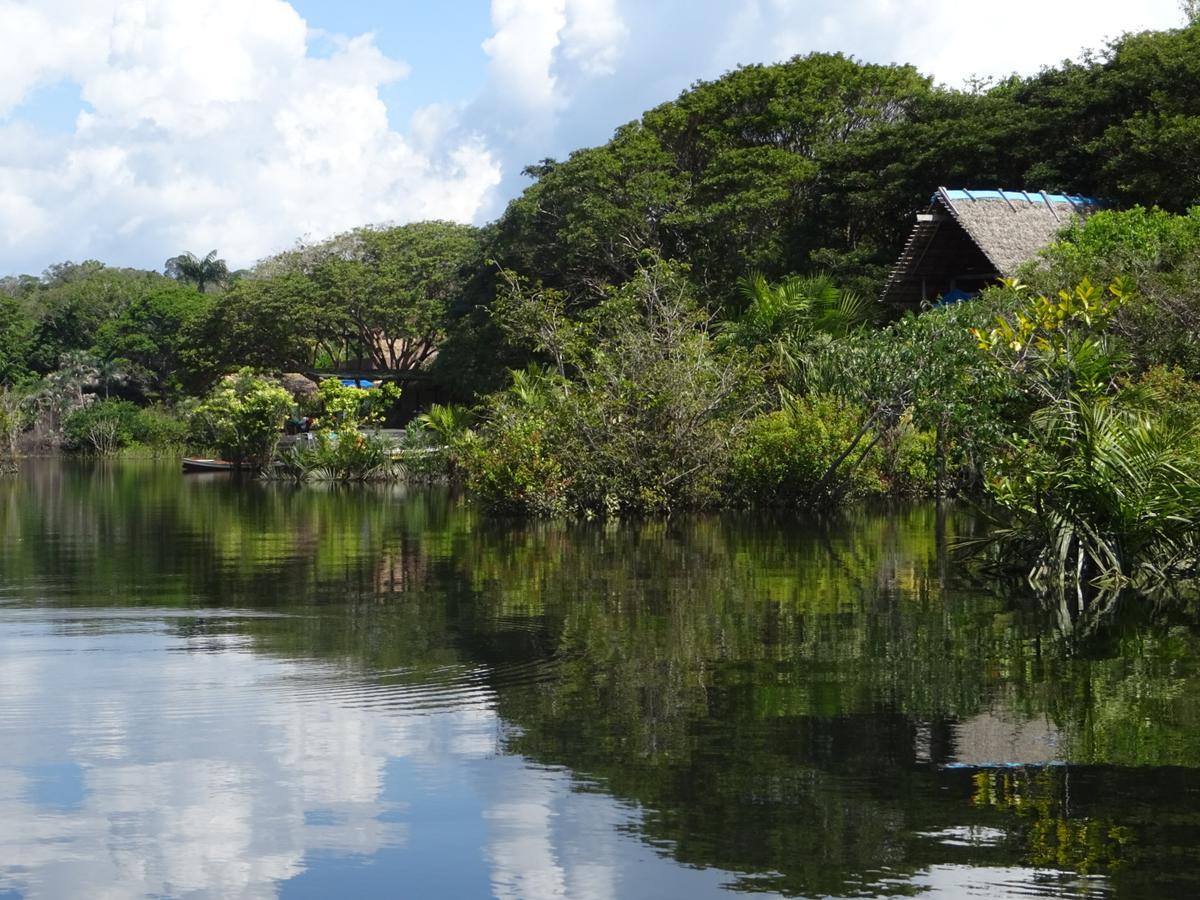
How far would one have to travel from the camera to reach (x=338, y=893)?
198 inches

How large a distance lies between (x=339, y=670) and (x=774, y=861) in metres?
4.41

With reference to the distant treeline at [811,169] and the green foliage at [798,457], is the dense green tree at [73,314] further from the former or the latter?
the green foliage at [798,457]

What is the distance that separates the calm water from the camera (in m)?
5.25

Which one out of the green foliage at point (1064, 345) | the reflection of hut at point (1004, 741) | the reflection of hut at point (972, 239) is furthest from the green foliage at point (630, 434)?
the reflection of hut at point (1004, 741)

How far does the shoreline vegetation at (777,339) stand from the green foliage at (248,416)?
157 mm

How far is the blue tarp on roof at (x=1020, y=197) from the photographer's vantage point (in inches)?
1097

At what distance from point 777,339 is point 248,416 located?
18919 mm

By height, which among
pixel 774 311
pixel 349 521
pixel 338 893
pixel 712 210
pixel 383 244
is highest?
pixel 383 244

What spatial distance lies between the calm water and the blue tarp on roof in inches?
621

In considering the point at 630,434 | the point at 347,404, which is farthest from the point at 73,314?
the point at 630,434

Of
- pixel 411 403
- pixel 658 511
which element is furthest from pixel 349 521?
pixel 411 403

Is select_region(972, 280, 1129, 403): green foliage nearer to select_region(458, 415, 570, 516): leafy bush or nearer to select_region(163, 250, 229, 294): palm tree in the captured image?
select_region(458, 415, 570, 516): leafy bush

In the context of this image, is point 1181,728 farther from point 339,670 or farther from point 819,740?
point 339,670

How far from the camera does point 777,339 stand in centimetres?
2592
